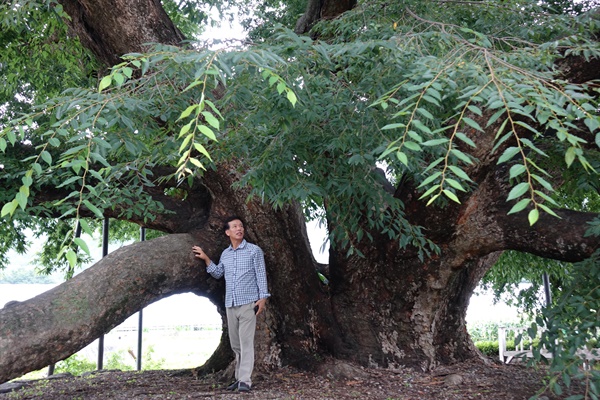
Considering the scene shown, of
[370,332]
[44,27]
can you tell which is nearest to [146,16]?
[44,27]

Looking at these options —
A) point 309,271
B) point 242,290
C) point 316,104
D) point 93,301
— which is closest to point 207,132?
point 316,104

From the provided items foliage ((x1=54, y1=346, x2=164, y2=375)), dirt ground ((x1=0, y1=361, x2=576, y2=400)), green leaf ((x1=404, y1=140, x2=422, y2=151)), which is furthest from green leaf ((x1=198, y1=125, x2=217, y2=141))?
foliage ((x1=54, y1=346, x2=164, y2=375))

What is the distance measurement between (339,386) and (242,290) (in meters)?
1.07

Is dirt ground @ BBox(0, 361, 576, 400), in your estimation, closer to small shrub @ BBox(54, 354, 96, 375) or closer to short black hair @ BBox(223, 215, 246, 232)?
short black hair @ BBox(223, 215, 246, 232)

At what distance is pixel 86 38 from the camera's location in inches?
194

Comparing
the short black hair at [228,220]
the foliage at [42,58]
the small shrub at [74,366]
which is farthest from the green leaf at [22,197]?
the small shrub at [74,366]

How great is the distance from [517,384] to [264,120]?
3204 millimetres

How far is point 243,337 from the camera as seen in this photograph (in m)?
4.61

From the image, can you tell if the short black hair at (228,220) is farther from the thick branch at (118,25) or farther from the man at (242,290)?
the thick branch at (118,25)

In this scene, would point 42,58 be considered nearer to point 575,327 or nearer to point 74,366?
point 74,366

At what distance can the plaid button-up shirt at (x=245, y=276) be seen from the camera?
15.3 ft

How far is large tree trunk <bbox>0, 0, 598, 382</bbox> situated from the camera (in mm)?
4266

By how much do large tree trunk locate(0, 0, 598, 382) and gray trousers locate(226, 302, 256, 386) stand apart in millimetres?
387

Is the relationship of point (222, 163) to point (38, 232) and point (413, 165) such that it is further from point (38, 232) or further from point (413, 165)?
point (38, 232)
